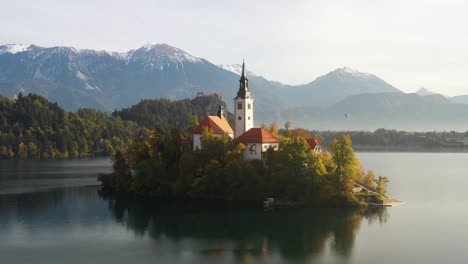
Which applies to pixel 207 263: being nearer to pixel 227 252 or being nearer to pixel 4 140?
pixel 227 252

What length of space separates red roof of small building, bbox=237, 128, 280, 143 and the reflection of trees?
43.8 ft

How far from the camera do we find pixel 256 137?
81250mm

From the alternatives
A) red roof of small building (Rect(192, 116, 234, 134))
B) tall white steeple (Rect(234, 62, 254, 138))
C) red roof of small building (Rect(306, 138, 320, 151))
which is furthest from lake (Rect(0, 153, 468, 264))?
tall white steeple (Rect(234, 62, 254, 138))

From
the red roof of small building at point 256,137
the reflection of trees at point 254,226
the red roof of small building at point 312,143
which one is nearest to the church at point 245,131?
the red roof of small building at point 256,137

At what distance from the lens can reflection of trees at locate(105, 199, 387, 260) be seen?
51.9 metres

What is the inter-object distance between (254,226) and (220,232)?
184 inches

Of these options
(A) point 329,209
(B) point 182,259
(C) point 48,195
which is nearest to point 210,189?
(A) point 329,209

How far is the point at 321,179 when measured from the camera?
237 ft

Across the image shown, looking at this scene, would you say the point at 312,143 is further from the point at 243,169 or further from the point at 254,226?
the point at 254,226

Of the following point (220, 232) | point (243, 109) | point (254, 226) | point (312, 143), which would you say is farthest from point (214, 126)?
point (220, 232)

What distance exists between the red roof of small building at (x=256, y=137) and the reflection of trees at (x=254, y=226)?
1334 centimetres

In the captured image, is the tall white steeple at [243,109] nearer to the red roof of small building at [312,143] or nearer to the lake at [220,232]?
the red roof of small building at [312,143]

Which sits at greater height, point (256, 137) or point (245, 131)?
point (245, 131)

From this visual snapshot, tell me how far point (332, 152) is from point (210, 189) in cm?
1887
